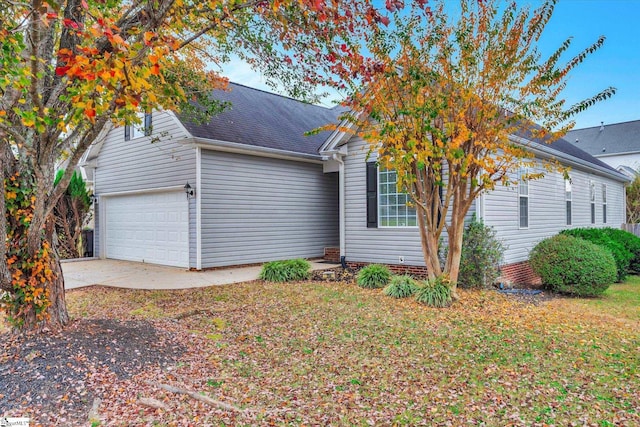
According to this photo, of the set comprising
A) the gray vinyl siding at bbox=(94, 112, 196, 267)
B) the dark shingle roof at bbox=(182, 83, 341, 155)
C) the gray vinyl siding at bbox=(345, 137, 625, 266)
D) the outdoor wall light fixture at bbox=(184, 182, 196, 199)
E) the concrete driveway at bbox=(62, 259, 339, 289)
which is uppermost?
the dark shingle roof at bbox=(182, 83, 341, 155)

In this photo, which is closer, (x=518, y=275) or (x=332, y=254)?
(x=518, y=275)

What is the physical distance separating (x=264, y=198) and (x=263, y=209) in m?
0.32

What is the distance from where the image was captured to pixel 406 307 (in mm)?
6352

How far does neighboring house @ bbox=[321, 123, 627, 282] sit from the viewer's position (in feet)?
30.1

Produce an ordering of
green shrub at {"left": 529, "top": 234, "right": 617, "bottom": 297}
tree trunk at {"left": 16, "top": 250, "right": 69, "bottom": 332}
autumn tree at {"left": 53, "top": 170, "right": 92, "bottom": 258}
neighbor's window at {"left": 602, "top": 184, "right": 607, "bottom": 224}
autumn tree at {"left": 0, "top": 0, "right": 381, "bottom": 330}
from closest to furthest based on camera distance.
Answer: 1. autumn tree at {"left": 0, "top": 0, "right": 381, "bottom": 330}
2. tree trunk at {"left": 16, "top": 250, "right": 69, "bottom": 332}
3. green shrub at {"left": 529, "top": 234, "right": 617, "bottom": 297}
4. autumn tree at {"left": 53, "top": 170, "right": 92, "bottom": 258}
5. neighbor's window at {"left": 602, "top": 184, "right": 607, "bottom": 224}

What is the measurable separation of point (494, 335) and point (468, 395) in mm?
1832

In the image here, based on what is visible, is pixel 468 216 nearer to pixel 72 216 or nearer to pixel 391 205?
pixel 391 205

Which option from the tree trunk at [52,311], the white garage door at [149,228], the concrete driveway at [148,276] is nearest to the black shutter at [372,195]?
the concrete driveway at [148,276]

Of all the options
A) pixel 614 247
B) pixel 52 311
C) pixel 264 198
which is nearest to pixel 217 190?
pixel 264 198

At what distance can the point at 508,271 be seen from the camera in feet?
30.2

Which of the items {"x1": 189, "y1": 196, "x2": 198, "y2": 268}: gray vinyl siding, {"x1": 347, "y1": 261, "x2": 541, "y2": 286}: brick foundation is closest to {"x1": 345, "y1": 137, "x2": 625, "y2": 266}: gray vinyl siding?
{"x1": 347, "y1": 261, "x2": 541, "y2": 286}: brick foundation

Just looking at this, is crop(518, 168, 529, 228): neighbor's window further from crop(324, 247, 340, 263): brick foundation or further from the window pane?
crop(324, 247, 340, 263): brick foundation

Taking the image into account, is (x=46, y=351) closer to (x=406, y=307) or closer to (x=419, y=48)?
(x=406, y=307)

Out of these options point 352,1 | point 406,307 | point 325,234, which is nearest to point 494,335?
point 406,307
